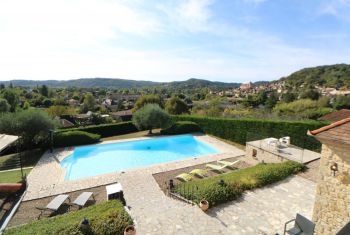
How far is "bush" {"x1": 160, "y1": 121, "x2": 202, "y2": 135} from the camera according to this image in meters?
25.7

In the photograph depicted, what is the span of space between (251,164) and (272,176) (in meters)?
3.99

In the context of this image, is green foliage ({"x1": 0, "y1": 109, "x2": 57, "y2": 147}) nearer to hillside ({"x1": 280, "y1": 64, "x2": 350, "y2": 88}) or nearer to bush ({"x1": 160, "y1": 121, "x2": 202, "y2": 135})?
bush ({"x1": 160, "y1": 121, "x2": 202, "y2": 135})

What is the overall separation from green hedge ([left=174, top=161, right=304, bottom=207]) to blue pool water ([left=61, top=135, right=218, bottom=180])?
711cm

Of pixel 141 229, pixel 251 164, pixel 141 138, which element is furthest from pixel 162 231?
pixel 141 138

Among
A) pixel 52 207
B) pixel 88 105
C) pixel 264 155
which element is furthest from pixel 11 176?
pixel 88 105

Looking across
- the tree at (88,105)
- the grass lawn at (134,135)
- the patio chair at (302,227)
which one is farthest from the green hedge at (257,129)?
the tree at (88,105)

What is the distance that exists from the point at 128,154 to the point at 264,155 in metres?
11.7

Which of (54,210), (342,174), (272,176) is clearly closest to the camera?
(342,174)

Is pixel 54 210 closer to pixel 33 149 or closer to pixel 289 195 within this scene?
pixel 289 195

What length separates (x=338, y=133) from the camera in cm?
577

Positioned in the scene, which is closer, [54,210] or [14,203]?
[54,210]

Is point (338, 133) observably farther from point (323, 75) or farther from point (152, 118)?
point (323, 75)

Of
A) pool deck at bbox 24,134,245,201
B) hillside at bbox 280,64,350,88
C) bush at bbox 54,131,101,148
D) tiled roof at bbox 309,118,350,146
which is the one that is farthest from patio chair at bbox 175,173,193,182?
A: hillside at bbox 280,64,350,88

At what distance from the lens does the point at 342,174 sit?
5.93 metres
